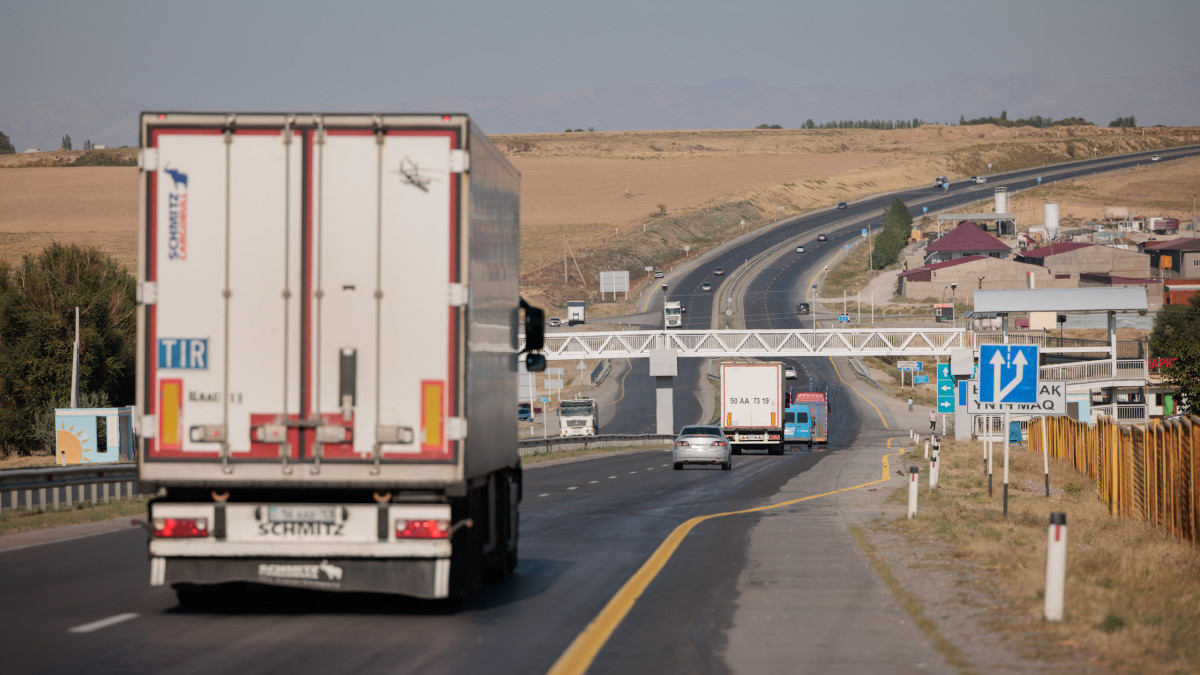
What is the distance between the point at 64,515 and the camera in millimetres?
23641

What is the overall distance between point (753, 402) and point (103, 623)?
48.0 meters

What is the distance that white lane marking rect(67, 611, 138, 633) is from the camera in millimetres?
11078

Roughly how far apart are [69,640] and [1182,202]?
19524 cm

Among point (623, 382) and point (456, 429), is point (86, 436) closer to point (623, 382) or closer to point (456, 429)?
point (456, 429)

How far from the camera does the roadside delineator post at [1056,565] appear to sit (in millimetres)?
11133

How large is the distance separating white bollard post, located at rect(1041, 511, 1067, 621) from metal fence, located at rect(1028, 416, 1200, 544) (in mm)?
7191

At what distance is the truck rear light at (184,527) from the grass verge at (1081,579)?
240 inches

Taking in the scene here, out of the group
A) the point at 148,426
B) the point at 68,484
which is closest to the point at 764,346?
the point at 68,484

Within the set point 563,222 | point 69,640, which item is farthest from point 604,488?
point 563,222

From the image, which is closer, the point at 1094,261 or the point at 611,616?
the point at 611,616

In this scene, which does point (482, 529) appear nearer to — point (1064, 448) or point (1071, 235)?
point (1064, 448)

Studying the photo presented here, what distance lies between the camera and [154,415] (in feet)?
36.2

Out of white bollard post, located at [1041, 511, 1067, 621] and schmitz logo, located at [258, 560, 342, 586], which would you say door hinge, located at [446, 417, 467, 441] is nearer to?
schmitz logo, located at [258, 560, 342, 586]

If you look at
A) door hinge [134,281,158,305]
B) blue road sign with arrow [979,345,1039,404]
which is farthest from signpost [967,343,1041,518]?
door hinge [134,281,158,305]
